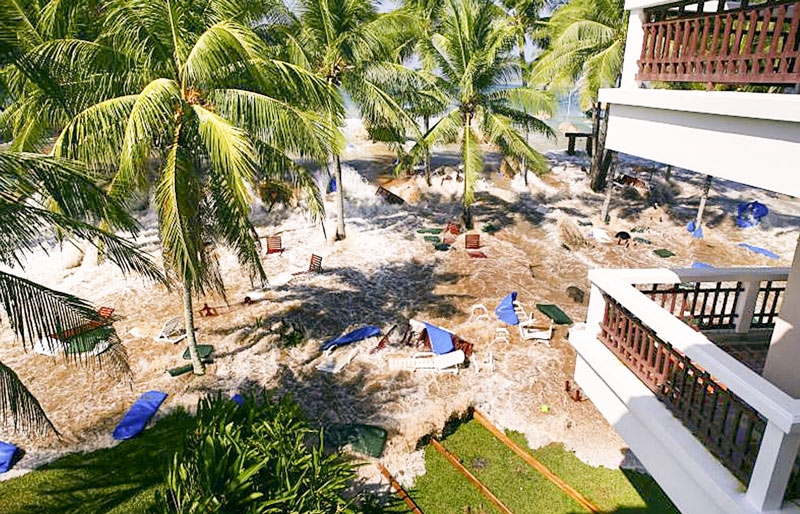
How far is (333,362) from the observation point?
12438mm

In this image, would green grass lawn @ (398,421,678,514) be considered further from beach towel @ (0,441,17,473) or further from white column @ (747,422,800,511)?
beach towel @ (0,441,17,473)

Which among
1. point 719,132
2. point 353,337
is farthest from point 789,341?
point 353,337

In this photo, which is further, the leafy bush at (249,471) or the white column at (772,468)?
the leafy bush at (249,471)

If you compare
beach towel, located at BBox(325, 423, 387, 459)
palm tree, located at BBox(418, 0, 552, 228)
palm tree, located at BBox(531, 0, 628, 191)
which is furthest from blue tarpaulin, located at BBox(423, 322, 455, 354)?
palm tree, located at BBox(531, 0, 628, 191)

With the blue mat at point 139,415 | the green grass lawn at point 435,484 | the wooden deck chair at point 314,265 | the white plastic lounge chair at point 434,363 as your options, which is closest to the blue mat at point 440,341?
the white plastic lounge chair at point 434,363

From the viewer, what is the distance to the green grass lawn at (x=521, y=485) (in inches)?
332

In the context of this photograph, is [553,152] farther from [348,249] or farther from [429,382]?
[429,382]

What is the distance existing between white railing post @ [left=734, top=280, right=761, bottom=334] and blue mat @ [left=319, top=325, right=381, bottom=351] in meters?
Answer: 8.54

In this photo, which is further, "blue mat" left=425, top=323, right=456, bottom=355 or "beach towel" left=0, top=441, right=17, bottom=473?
"blue mat" left=425, top=323, right=456, bottom=355

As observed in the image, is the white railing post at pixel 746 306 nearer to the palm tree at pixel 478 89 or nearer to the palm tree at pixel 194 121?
the palm tree at pixel 194 121

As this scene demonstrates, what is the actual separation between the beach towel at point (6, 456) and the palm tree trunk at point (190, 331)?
3.53 m

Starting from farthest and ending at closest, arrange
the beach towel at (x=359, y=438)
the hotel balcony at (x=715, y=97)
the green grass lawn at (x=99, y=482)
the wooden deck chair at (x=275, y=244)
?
the wooden deck chair at (x=275, y=244) < the beach towel at (x=359, y=438) < the green grass lawn at (x=99, y=482) < the hotel balcony at (x=715, y=97)

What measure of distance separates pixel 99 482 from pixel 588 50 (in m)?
21.0

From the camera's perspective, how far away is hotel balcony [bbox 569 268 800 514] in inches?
154
